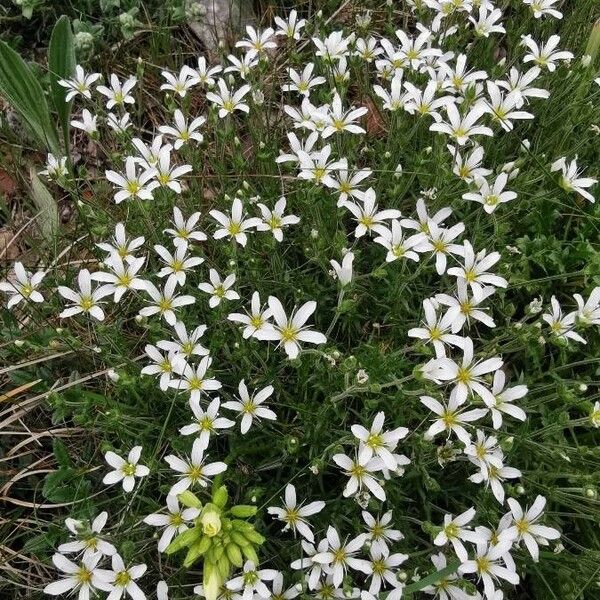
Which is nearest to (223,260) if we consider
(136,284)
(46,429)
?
(136,284)

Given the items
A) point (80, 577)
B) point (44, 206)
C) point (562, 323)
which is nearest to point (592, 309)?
point (562, 323)

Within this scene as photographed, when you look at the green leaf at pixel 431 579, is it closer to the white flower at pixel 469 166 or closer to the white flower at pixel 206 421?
the white flower at pixel 206 421

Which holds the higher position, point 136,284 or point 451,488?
point 136,284

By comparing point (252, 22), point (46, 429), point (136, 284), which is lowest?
point (46, 429)

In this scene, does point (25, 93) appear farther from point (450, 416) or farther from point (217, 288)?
point (450, 416)

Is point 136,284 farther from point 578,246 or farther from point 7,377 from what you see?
point 578,246

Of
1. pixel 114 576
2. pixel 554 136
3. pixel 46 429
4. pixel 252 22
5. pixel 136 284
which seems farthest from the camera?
pixel 252 22

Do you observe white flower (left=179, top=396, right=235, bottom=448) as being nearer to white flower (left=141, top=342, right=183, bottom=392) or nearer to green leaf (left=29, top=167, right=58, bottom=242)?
white flower (left=141, top=342, right=183, bottom=392)
